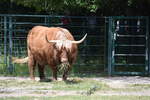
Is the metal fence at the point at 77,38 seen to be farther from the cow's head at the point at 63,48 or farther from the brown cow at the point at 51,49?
the cow's head at the point at 63,48

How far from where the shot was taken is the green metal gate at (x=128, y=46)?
18.1 metres

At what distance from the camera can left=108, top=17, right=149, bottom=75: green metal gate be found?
18.1 metres

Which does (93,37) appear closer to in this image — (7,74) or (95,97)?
(7,74)

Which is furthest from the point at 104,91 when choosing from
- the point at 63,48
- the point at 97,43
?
the point at 97,43

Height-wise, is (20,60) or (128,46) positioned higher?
(128,46)

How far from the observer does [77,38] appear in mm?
19438

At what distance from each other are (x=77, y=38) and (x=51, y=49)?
3.95 m

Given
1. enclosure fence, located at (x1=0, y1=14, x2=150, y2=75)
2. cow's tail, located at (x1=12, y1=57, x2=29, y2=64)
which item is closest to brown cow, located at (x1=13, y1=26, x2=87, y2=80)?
cow's tail, located at (x1=12, y1=57, x2=29, y2=64)

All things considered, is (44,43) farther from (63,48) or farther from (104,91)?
(104,91)

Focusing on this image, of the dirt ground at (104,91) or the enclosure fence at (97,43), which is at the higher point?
the enclosure fence at (97,43)

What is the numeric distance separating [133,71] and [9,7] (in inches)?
558

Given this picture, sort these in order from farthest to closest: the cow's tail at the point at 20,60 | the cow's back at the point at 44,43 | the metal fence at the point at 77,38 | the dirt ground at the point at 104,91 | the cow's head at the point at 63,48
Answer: the metal fence at the point at 77,38 → the cow's tail at the point at 20,60 → the cow's back at the point at 44,43 → the cow's head at the point at 63,48 → the dirt ground at the point at 104,91

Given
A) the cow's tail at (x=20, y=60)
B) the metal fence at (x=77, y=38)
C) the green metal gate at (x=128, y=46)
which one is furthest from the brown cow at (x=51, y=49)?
the green metal gate at (x=128, y=46)

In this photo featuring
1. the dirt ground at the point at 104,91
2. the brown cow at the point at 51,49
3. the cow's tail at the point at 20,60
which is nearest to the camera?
the dirt ground at the point at 104,91
